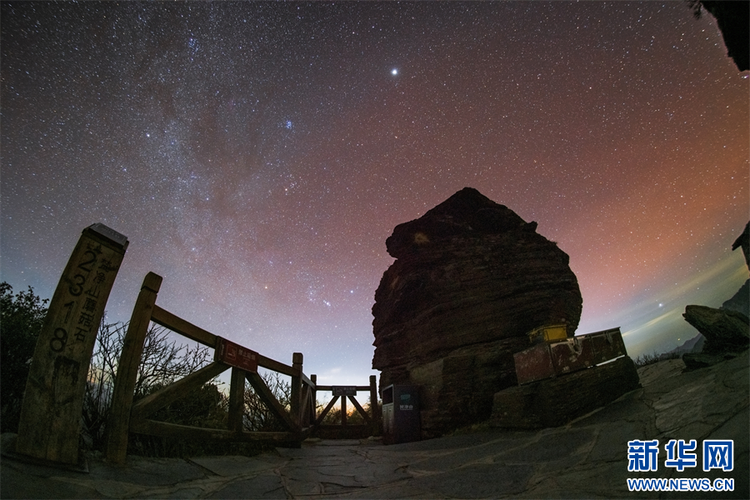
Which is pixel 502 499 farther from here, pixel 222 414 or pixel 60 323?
pixel 222 414

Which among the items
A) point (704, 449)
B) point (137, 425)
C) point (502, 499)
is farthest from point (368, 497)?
point (704, 449)

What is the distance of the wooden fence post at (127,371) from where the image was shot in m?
3.28

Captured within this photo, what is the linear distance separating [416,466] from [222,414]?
14.7ft

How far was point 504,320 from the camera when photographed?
415 inches

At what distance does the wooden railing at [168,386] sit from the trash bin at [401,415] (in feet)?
12.8

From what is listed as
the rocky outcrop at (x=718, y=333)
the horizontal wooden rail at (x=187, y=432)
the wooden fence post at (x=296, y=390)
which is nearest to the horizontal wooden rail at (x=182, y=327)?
the horizontal wooden rail at (x=187, y=432)

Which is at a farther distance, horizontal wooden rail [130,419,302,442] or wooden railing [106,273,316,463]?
horizontal wooden rail [130,419,302,442]

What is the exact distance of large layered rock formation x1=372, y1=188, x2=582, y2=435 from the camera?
977 cm

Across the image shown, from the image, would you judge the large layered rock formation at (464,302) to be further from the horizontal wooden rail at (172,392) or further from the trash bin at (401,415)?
the horizontal wooden rail at (172,392)

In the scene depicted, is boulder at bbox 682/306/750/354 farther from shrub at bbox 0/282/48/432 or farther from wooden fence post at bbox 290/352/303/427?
shrub at bbox 0/282/48/432

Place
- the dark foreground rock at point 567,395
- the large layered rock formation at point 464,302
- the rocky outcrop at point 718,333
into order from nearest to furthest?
the rocky outcrop at point 718,333
the dark foreground rock at point 567,395
the large layered rock formation at point 464,302

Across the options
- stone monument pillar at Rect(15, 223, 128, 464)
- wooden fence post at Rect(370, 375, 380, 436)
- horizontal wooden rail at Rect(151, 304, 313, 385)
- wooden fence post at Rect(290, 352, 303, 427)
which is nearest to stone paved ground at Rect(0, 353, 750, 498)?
stone monument pillar at Rect(15, 223, 128, 464)

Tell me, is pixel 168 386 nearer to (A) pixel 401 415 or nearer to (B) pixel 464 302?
(A) pixel 401 415

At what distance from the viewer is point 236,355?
543cm
